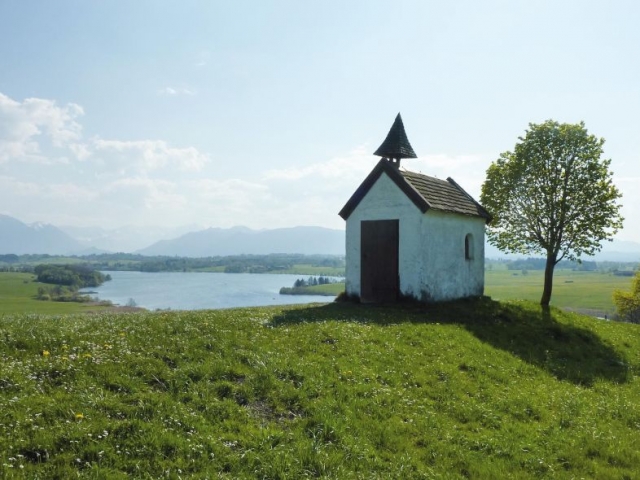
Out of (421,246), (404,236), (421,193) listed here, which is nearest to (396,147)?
(421,193)

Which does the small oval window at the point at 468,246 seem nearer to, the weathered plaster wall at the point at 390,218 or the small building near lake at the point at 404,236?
the small building near lake at the point at 404,236

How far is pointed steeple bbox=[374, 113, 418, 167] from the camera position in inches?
1046

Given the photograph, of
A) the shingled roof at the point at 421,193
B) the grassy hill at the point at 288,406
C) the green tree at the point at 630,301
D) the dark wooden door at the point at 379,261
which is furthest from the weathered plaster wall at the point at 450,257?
the green tree at the point at 630,301

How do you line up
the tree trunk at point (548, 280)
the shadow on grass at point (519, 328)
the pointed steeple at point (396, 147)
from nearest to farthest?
the shadow on grass at point (519, 328) → the pointed steeple at point (396, 147) → the tree trunk at point (548, 280)

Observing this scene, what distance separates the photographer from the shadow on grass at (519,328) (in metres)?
16.5

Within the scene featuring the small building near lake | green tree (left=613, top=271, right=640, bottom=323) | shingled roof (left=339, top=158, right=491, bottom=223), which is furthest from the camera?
green tree (left=613, top=271, right=640, bottom=323)

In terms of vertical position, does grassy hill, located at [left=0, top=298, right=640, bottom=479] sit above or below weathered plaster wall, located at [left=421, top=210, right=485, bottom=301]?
below

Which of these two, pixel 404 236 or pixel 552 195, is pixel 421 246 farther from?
pixel 552 195

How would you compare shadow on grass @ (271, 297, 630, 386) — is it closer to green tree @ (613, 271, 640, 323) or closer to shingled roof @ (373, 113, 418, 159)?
shingled roof @ (373, 113, 418, 159)

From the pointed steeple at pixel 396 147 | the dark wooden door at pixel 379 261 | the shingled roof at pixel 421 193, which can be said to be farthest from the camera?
the pointed steeple at pixel 396 147

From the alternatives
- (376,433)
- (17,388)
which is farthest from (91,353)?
(376,433)

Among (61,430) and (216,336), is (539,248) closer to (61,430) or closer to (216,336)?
(216,336)

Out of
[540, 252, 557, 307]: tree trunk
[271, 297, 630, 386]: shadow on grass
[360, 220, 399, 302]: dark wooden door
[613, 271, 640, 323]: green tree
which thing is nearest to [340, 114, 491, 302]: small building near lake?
[360, 220, 399, 302]: dark wooden door

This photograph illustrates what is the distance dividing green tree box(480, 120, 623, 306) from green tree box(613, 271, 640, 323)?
35393 millimetres
